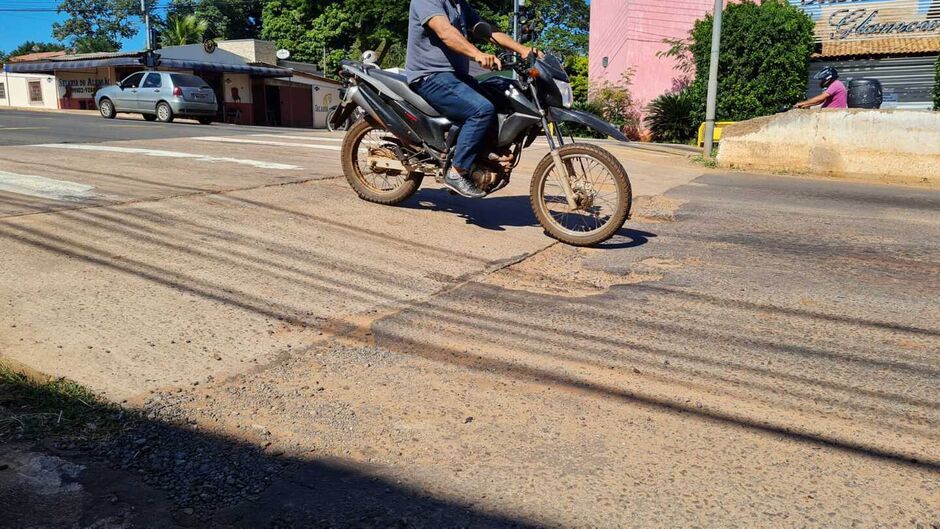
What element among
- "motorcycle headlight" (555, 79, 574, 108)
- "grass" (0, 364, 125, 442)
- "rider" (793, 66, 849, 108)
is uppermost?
Answer: "rider" (793, 66, 849, 108)

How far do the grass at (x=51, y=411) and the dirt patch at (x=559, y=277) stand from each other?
2.26 meters

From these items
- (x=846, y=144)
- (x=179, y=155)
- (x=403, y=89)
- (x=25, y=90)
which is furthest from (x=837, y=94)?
(x=25, y=90)

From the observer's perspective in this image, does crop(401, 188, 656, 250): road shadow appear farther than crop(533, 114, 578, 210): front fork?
Yes

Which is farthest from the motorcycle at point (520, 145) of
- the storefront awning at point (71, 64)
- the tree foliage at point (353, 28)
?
the tree foliage at point (353, 28)

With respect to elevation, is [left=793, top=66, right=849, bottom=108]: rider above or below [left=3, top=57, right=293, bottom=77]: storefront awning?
below

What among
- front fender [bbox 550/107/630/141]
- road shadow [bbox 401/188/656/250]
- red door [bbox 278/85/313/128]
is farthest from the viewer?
red door [bbox 278/85/313/128]

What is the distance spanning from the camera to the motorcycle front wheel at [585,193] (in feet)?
16.2

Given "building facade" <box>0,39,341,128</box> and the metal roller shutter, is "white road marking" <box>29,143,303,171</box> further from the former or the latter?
"building facade" <box>0,39,341,128</box>

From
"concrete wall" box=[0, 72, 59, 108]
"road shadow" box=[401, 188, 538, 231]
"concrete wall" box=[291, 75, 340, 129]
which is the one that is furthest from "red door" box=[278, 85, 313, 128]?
"road shadow" box=[401, 188, 538, 231]

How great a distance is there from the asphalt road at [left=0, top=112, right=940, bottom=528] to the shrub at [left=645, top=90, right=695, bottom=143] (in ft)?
58.5

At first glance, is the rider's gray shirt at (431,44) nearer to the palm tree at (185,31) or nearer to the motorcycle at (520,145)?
the motorcycle at (520,145)

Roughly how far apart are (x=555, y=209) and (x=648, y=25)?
73.8ft

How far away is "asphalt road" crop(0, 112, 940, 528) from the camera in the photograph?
86.2 inches

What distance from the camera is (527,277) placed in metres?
4.45
